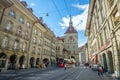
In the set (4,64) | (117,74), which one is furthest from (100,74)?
(4,64)

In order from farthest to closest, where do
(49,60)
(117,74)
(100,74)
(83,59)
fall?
(83,59)
(49,60)
(100,74)
(117,74)

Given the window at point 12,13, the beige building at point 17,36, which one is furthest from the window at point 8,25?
the window at point 12,13

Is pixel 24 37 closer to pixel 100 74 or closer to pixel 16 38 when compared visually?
pixel 16 38

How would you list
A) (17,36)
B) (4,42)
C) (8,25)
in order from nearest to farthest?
1. (4,42)
2. (8,25)
3. (17,36)

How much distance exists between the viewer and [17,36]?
24.9 metres

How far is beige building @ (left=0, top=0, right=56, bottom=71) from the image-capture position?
20933 mm

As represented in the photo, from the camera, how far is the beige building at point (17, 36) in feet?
68.7

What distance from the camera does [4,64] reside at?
21156 mm

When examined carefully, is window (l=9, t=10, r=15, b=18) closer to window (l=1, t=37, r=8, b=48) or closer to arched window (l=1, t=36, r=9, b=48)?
arched window (l=1, t=36, r=9, b=48)

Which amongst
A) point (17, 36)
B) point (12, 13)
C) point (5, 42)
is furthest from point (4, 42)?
point (12, 13)

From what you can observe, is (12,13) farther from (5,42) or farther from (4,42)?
(4,42)

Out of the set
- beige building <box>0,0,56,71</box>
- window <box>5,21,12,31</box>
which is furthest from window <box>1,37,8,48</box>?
window <box>5,21,12,31</box>

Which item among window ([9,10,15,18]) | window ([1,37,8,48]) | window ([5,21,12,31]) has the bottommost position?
window ([1,37,8,48])

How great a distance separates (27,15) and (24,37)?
5955mm
